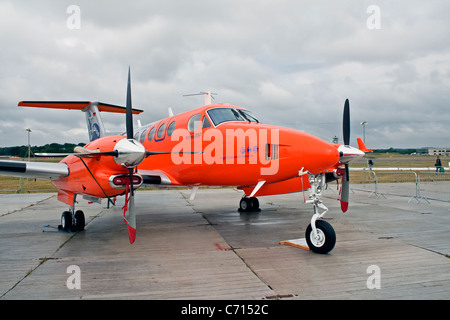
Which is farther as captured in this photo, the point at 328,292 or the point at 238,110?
the point at 238,110

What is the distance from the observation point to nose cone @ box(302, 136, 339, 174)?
6.68 meters

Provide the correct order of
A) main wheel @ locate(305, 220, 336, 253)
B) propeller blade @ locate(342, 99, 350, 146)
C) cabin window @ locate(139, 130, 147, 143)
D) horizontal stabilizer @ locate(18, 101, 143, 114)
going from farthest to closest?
1. horizontal stabilizer @ locate(18, 101, 143, 114)
2. cabin window @ locate(139, 130, 147, 143)
3. propeller blade @ locate(342, 99, 350, 146)
4. main wheel @ locate(305, 220, 336, 253)

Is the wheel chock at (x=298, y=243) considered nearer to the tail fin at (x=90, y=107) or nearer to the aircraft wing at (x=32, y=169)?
the aircraft wing at (x=32, y=169)

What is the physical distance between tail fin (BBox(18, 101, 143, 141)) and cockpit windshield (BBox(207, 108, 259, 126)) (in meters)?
5.90

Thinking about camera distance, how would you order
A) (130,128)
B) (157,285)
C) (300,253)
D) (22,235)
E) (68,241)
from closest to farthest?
(157,285)
(300,253)
(130,128)
(68,241)
(22,235)

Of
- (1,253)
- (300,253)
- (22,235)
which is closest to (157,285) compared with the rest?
(300,253)

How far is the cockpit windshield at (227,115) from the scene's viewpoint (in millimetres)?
8062

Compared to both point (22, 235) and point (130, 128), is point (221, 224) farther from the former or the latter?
point (22, 235)

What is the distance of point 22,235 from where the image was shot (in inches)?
345

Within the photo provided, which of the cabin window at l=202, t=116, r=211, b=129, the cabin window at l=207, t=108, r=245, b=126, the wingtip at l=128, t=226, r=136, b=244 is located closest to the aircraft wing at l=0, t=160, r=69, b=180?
the wingtip at l=128, t=226, r=136, b=244

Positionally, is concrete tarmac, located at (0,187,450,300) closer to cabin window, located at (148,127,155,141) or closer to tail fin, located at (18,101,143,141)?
cabin window, located at (148,127,155,141)

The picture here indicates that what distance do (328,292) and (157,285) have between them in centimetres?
238

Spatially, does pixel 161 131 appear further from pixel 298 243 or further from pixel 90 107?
pixel 298 243

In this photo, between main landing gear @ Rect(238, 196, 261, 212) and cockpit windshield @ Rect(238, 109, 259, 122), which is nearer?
cockpit windshield @ Rect(238, 109, 259, 122)
